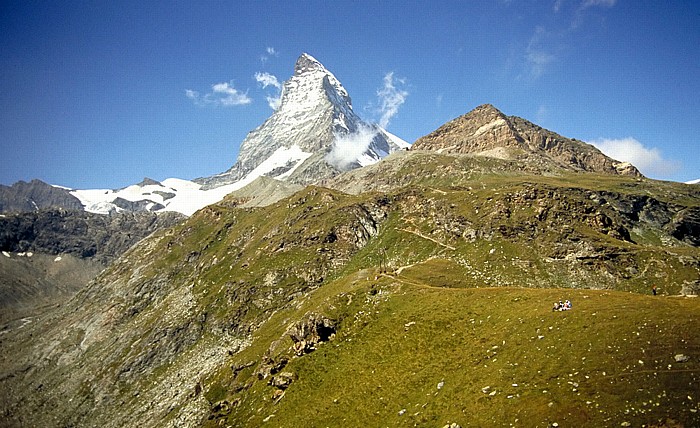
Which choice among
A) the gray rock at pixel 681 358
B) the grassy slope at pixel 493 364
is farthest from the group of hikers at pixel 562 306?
the gray rock at pixel 681 358

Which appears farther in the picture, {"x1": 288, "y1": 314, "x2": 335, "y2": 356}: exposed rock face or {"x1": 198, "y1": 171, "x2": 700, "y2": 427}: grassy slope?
{"x1": 288, "y1": 314, "x2": 335, "y2": 356}: exposed rock face

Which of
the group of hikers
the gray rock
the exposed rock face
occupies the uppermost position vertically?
the group of hikers

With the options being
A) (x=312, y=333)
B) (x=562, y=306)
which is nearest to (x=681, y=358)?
(x=562, y=306)

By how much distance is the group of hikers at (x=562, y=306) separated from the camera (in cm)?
6040

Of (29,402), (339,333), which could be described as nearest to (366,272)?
(339,333)

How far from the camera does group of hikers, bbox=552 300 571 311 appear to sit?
60.4m

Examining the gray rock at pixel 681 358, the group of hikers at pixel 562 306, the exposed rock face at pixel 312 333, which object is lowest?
the exposed rock face at pixel 312 333

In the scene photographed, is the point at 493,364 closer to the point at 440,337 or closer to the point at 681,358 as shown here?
the point at 440,337

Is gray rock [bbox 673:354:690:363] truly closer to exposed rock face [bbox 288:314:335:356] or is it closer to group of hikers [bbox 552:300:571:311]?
group of hikers [bbox 552:300:571:311]

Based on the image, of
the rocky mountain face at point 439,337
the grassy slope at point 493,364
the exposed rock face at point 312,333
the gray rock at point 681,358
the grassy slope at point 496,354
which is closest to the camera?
the grassy slope at point 493,364

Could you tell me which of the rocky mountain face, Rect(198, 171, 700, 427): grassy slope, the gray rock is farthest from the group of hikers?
the gray rock

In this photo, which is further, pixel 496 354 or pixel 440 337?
pixel 440 337

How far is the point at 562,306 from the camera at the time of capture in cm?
6106

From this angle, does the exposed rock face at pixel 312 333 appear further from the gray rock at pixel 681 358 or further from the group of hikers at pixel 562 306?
the gray rock at pixel 681 358
